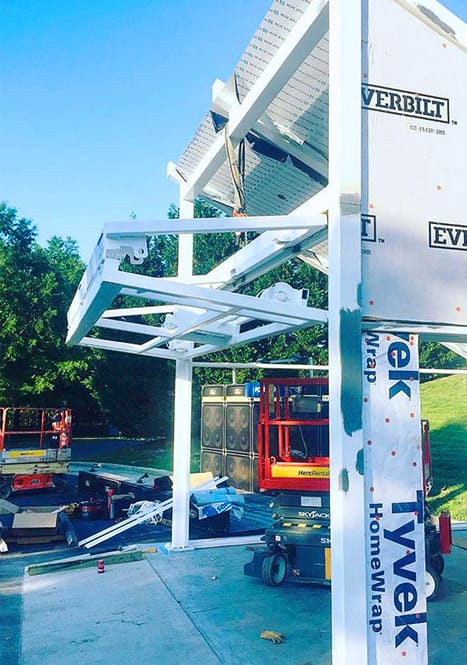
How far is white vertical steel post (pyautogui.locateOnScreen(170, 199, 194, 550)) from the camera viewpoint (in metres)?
7.58

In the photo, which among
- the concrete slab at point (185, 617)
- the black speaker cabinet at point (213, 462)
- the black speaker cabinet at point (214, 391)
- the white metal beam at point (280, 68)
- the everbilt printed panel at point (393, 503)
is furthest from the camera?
the black speaker cabinet at point (214, 391)

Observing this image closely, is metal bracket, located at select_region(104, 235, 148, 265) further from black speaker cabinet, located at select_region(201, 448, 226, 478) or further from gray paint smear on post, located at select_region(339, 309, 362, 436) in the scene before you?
black speaker cabinet, located at select_region(201, 448, 226, 478)

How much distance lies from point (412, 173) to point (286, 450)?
3.52 m

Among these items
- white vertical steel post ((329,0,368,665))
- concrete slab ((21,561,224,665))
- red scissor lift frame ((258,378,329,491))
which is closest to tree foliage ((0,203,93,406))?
concrete slab ((21,561,224,665))

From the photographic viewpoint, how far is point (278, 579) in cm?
622

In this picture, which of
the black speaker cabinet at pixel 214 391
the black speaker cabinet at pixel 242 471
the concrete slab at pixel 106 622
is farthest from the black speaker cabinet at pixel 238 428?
the concrete slab at pixel 106 622

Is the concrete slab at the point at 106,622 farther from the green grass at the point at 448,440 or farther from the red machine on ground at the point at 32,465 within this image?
the red machine on ground at the point at 32,465

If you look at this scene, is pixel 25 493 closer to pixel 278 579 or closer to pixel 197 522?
pixel 197 522

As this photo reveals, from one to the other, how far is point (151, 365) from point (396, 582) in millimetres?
24049

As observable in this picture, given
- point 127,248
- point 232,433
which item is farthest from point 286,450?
point 232,433

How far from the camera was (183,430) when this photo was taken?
7605 millimetres

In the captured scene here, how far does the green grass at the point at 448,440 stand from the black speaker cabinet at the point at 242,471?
14.5 ft

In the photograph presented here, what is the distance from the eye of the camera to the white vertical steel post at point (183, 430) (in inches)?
299

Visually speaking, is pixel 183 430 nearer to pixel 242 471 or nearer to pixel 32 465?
pixel 242 471
